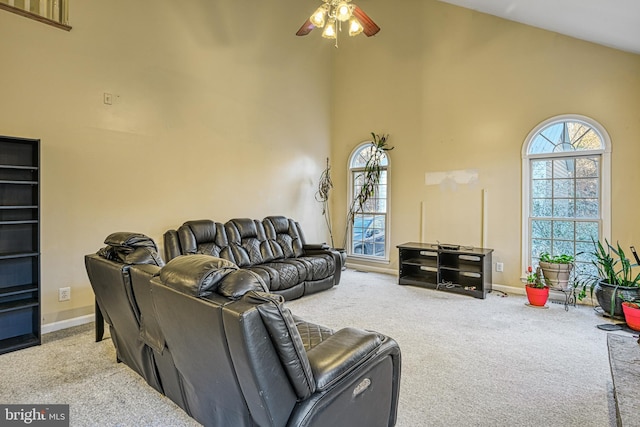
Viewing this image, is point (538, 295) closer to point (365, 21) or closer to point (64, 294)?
point (365, 21)

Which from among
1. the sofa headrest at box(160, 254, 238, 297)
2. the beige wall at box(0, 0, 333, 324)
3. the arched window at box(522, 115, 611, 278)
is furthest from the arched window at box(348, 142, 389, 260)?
the sofa headrest at box(160, 254, 238, 297)

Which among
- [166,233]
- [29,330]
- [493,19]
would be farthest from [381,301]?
[493,19]

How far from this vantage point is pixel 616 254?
404 cm

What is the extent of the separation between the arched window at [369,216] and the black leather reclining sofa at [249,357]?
429 cm

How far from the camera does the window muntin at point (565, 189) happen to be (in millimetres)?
4238

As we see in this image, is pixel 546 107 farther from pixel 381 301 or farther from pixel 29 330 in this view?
pixel 29 330

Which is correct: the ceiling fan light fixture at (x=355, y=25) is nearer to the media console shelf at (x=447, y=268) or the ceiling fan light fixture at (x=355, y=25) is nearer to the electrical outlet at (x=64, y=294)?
the media console shelf at (x=447, y=268)

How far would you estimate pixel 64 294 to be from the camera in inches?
136

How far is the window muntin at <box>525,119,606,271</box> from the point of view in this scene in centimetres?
424

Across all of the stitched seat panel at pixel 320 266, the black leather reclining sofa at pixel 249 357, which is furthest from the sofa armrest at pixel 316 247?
the black leather reclining sofa at pixel 249 357

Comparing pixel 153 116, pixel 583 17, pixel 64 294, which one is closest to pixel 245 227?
pixel 153 116

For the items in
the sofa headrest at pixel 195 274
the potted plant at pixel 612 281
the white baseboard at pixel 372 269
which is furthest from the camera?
the white baseboard at pixel 372 269

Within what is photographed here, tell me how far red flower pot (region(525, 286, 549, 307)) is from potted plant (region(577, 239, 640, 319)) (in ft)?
1.25

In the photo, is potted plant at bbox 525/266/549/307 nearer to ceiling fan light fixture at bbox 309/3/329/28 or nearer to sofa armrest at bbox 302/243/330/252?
sofa armrest at bbox 302/243/330/252
